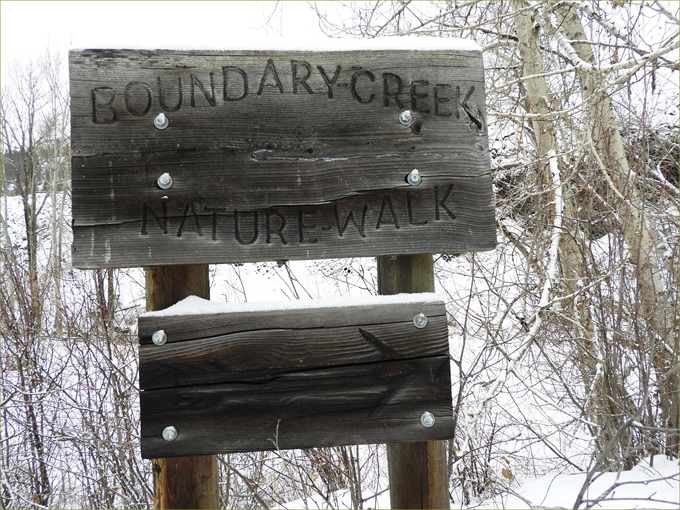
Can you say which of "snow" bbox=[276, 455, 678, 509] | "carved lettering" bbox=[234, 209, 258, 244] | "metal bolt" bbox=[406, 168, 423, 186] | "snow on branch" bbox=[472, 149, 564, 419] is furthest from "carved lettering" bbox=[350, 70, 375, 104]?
"snow on branch" bbox=[472, 149, 564, 419]

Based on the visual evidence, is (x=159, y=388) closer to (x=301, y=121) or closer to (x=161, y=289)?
(x=161, y=289)

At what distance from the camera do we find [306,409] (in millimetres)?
1383

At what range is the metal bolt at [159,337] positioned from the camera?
1363 mm

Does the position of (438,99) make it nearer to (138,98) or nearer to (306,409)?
(138,98)

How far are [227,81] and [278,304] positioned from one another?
62 centimetres

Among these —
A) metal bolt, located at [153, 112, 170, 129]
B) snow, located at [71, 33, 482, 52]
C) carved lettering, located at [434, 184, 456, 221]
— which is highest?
snow, located at [71, 33, 482, 52]

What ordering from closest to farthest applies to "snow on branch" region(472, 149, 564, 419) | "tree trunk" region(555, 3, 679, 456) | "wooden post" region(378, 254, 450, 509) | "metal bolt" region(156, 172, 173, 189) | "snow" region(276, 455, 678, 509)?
"metal bolt" region(156, 172, 173, 189), "wooden post" region(378, 254, 450, 509), "snow" region(276, 455, 678, 509), "tree trunk" region(555, 3, 679, 456), "snow on branch" region(472, 149, 564, 419)

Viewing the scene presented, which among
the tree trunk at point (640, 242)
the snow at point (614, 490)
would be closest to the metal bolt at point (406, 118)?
the tree trunk at point (640, 242)

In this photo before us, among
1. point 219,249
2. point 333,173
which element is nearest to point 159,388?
point 219,249

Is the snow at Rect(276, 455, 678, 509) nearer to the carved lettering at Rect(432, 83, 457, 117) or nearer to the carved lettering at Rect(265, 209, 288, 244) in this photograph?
the carved lettering at Rect(265, 209, 288, 244)

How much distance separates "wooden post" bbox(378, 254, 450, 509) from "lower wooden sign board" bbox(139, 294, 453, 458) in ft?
0.53

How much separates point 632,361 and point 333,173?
9.13 ft

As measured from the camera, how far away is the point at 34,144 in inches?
527

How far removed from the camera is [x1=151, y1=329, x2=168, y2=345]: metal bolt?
1363 millimetres
